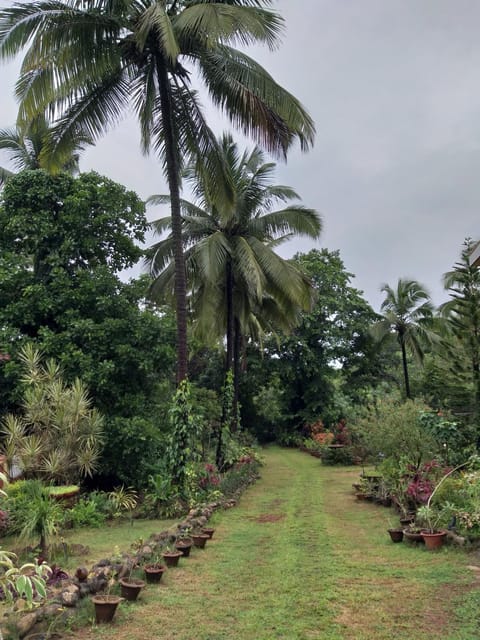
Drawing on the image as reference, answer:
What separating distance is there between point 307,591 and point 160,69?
9174 mm

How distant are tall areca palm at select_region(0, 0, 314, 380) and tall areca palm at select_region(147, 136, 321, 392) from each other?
3.43 m

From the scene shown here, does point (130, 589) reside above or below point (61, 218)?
below

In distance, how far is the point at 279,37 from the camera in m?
8.91

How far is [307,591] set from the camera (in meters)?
5.05

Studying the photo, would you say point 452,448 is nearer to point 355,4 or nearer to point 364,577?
point 364,577

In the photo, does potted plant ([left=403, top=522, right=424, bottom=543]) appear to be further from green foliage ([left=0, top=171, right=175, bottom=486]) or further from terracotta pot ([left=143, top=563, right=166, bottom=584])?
green foliage ([left=0, top=171, right=175, bottom=486])

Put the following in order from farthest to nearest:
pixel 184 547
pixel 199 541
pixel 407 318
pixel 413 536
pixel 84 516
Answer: pixel 407 318
pixel 84 516
pixel 199 541
pixel 413 536
pixel 184 547

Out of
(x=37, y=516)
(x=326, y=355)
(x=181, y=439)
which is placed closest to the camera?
(x=37, y=516)

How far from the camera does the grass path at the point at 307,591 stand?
161 inches

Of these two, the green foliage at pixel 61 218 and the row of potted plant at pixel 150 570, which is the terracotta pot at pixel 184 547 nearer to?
the row of potted plant at pixel 150 570

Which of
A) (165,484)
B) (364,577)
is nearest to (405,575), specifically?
(364,577)

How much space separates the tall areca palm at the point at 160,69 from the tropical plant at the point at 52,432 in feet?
6.86

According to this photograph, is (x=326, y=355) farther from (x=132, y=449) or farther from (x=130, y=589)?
(x=130, y=589)

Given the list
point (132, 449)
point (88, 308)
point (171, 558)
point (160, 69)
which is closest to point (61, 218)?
point (88, 308)
